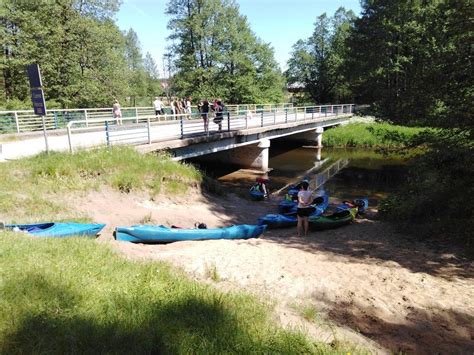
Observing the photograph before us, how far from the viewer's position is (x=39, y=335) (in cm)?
324

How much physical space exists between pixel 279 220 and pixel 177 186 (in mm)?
3998

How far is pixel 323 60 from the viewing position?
63.6 meters

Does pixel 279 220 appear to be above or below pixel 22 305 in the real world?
below

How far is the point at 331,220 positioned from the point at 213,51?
116 ft

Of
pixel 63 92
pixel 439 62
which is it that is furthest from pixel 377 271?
pixel 63 92

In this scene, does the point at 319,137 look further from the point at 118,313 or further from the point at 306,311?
the point at 118,313

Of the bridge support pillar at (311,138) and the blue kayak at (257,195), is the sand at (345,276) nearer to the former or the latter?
the blue kayak at (257,195)

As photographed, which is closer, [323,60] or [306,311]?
[306,311]

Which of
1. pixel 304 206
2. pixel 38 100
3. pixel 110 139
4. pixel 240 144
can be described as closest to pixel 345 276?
pixel 304 206

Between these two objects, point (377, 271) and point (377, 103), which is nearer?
point (377, 271)

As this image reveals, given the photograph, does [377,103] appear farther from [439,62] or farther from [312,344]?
[312,344]

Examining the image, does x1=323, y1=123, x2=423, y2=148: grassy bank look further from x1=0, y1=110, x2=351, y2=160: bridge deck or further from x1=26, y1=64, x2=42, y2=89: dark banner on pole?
x1=26, y1=64, x2=42, y2=89: dark banner on pole

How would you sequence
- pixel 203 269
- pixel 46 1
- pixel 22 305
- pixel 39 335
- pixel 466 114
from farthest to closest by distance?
pixel 46 1, pixel 466 114, pixel 203 269, pixel 22 305, pixel 39 335

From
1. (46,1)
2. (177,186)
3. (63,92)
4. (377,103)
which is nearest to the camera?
(377,103)
